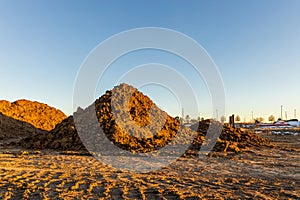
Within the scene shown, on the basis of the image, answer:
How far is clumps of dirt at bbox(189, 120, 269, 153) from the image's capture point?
1390 cm

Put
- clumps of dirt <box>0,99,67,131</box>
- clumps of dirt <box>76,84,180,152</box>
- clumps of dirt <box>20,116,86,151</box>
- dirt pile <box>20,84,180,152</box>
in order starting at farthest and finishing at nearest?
1. clumps of dirt <box>0,99,67,131</box>
2. clumps of dirt <box>20,116,86,151</box>
3. dirt pile <box>20,84,180,152</box>
4. clumps of dirt <box>76,84,180,152</box>

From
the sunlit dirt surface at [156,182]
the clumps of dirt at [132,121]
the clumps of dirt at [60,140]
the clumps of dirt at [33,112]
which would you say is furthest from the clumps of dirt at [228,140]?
the clumps of dirt at [33,112]

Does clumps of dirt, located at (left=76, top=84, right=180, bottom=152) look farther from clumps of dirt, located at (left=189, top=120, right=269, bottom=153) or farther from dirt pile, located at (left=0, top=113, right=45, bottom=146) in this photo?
dirt pile, located at (left=0, top=113, right=45, bottom=146)

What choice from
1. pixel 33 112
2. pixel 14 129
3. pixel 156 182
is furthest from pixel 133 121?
pixel 33 112

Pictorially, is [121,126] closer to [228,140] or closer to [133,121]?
[133,121]

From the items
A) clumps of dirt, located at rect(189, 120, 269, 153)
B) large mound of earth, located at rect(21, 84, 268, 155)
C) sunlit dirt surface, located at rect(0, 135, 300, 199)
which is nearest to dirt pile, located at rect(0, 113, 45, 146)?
large mound of earth, located at rect(21, 84, 268, 155)

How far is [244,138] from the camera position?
17047 mm

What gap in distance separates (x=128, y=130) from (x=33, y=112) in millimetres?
26655

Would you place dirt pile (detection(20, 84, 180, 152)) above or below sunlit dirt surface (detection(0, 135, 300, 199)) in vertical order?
above

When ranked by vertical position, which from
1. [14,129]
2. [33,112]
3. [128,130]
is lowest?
[14,129]

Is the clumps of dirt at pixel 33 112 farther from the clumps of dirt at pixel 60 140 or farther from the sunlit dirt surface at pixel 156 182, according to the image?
the sunlit dirt surface at pixel 156 182

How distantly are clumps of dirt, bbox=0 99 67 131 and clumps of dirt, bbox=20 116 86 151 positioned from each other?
18.0 m

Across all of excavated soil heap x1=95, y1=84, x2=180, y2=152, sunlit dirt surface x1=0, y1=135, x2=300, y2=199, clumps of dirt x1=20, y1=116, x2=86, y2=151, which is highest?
excavated soil heap x1=95, y1=84, x2=180, y2=152

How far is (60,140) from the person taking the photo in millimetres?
14719
